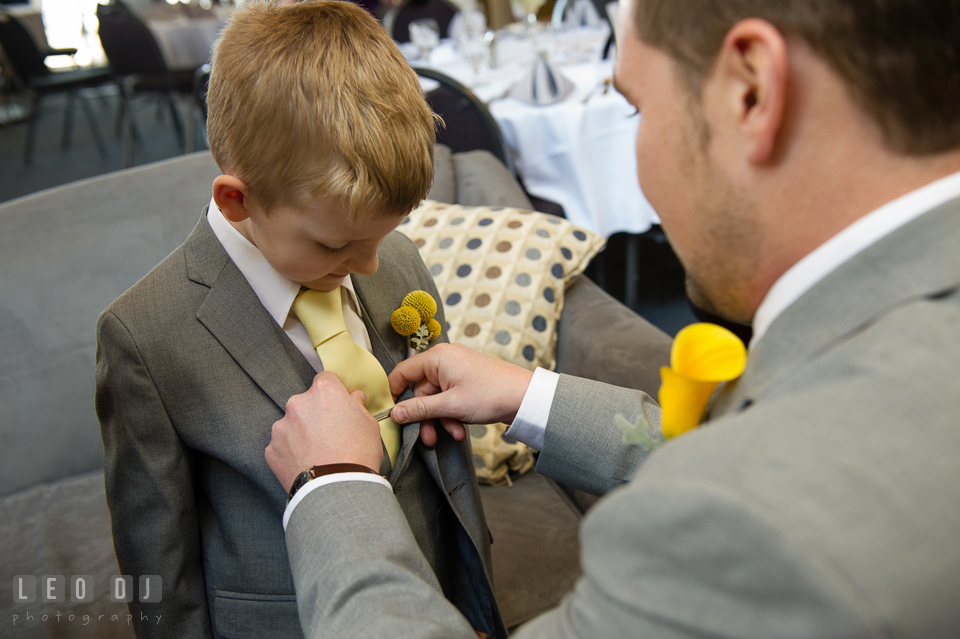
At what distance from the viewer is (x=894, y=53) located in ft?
1.66

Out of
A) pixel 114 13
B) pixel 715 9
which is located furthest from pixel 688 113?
pixel 114 13

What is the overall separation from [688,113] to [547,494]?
1.01 m

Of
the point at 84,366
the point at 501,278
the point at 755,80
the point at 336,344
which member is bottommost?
the point at 84,366

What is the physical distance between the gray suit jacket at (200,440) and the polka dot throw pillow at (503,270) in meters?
0.58

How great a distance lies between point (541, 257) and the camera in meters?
1.57

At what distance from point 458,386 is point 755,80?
57cm

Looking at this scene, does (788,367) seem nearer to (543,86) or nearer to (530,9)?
(543,86)

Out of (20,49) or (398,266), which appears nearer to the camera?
(398,266)

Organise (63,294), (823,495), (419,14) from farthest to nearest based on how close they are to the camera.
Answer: (419,14), (63,294), (823,495)

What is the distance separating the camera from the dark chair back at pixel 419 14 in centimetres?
415

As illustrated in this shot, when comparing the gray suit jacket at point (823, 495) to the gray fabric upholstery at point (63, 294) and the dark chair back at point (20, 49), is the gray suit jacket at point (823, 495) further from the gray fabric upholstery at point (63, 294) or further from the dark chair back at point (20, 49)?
the dark chair back at point (20, 49)

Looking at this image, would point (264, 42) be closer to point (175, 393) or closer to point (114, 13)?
point (175, 393)

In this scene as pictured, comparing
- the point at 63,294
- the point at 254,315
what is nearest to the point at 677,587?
the point at 254,315

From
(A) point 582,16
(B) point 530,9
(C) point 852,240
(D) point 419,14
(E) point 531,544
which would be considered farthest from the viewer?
(D) point 419,14
